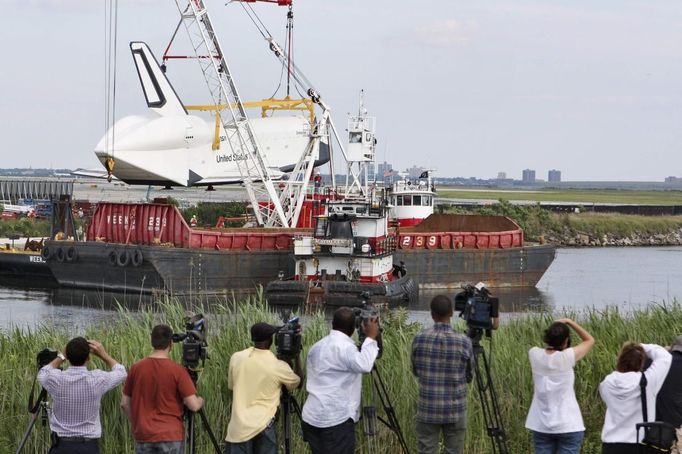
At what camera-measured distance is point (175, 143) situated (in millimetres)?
57406

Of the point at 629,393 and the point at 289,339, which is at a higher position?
the point at 289,339

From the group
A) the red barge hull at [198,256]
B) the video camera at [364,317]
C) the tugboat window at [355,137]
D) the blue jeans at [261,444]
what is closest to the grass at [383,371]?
the blue jeans at [261,444]

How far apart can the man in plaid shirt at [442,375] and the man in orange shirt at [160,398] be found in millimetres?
2044

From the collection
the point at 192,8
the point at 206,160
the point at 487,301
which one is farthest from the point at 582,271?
the point at 487,301

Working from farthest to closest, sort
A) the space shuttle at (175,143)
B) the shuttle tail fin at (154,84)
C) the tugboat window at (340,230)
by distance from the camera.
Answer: the shuttle tail fin at (154,84), the space shuttle at (175,143), the tugboat window at (340,230)

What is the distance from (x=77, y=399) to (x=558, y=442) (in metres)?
4.36

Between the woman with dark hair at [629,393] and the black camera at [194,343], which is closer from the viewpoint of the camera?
the woman with dark hair at [629,393]

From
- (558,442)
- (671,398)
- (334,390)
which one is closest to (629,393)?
(671,398)

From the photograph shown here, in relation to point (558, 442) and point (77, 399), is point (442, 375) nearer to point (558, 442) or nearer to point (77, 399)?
point (558, 442)

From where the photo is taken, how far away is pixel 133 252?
4406 centimetres

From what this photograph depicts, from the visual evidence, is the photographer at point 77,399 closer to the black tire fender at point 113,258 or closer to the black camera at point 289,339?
the black camera at point 289,339

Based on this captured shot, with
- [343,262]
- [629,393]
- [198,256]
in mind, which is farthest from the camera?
[198,256]

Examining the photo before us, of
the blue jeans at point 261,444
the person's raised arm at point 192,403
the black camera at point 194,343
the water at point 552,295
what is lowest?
the water at point 552,295

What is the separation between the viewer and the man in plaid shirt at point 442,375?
10.3 m
